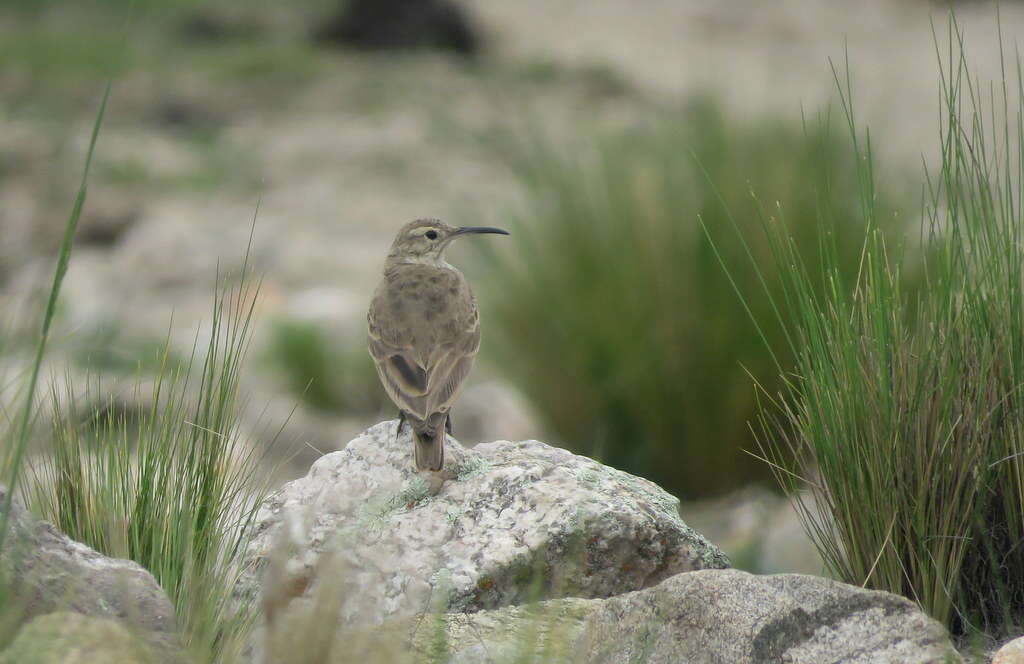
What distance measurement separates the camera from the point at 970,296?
3.07 metres

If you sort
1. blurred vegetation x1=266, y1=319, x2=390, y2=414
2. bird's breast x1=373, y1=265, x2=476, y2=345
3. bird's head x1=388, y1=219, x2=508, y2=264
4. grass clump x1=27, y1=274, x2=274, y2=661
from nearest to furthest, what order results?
grass clump x1=27, y1=274, x2=274, y2=661
bird's breast x1=373, y1=265, x2=476, y2=345
bird's head x1=388, y1=219, x2=508, y2=264
blurred vegetation x1=266, y1=319, x2=390, y2=414

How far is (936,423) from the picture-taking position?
302 centimetres

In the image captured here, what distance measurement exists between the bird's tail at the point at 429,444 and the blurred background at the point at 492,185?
0.34 metres

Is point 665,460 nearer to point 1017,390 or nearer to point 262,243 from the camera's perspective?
point 1017,390

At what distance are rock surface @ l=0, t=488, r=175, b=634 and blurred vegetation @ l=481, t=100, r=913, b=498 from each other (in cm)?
419

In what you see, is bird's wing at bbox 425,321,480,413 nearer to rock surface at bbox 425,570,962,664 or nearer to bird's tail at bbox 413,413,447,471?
bird's tail at bbox 413,413,447,471

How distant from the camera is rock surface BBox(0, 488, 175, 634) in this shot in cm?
259

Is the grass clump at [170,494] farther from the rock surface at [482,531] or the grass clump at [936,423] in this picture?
the grass clump at [936,423]

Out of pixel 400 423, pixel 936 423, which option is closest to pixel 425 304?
pixel 400 423

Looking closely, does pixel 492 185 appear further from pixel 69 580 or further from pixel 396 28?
pixel 69 580

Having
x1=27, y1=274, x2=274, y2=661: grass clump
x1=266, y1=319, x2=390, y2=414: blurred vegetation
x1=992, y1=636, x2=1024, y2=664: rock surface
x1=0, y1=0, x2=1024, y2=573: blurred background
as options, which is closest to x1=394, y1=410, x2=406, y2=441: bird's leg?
x1=0, y1=0, x2=1024, y2=573: blurred background

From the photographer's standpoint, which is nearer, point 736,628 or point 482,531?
point 736,628

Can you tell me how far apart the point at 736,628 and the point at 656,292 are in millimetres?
4200

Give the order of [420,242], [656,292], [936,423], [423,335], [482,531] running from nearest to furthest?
[936,423] < [482,531] < [423,335] < [420,242] < [656,292]
